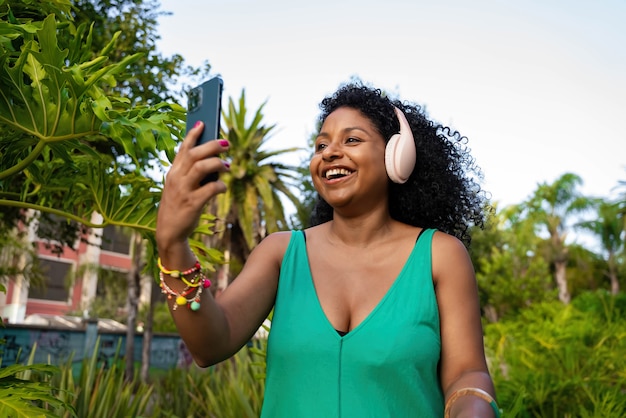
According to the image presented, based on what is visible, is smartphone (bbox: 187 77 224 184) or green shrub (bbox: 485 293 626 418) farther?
green shrub (bbox: 485 293 626 418)

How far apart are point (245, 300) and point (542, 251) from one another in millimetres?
32897

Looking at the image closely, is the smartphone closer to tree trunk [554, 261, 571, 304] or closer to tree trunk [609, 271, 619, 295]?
tree trunk [554, 261, 571, 304]

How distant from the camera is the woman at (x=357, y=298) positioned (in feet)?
4.34

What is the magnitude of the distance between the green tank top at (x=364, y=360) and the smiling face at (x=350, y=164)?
0.25 m

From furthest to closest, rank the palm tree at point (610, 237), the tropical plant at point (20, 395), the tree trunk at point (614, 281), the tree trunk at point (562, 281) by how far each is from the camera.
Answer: the tree trunk at point (614, 281), the palm tree at point (610, 237), the tree trunk at point (562, 281), the tropical plant at point (20, 395)

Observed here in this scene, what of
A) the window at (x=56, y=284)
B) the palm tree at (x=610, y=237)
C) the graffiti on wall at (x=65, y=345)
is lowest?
the graffiti on wall at (x=65, y=345)

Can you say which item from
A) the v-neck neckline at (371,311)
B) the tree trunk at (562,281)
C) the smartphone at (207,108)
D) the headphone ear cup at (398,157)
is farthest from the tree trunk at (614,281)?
the smartphone at (207,108)

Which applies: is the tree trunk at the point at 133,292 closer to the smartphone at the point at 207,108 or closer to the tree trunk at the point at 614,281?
the smartphone at the point at 207,108

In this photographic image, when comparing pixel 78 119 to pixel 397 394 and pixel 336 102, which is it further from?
pixel 397 394

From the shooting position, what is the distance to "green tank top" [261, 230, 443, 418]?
135 centimetres

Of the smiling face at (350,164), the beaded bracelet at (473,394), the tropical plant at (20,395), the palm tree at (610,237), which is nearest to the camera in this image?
the beaded bracelet at (473,394)

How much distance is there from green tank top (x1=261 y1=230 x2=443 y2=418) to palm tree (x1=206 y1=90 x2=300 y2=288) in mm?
19092

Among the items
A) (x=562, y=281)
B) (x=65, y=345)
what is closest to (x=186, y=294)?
(x=65, y=345)

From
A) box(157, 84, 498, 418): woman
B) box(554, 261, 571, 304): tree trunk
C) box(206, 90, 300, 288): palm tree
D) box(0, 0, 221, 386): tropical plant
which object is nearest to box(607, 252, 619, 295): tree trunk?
box(554, 261, 571, 304): tree trunk
